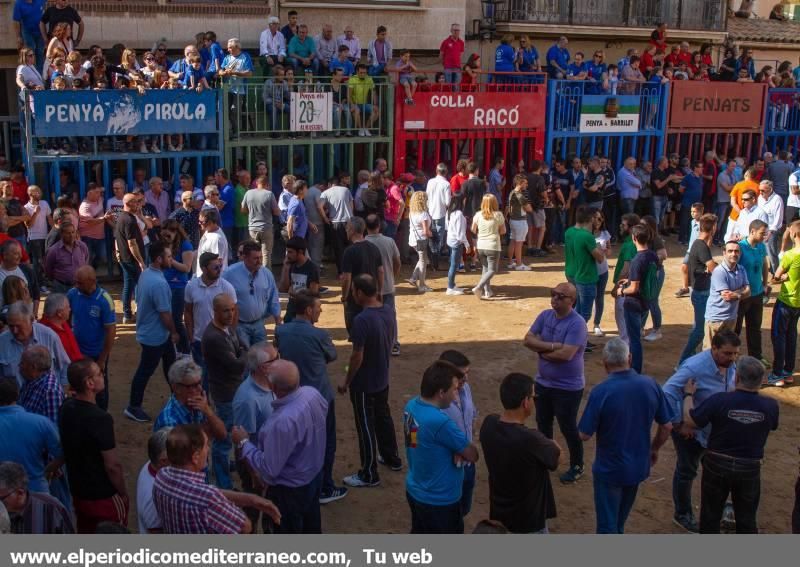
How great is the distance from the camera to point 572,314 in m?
7.37

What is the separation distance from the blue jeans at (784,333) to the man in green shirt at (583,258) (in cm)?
189

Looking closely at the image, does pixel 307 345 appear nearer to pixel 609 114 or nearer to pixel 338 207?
pixel 338 207

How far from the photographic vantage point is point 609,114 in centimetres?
1859

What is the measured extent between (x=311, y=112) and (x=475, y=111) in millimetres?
3313

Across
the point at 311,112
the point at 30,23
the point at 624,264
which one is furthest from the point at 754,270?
the point at 30,23

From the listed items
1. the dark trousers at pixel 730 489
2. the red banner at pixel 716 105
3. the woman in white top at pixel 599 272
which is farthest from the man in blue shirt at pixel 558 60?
the dark trousers at pixel 730 489

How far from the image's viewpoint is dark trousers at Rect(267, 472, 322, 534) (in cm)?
565

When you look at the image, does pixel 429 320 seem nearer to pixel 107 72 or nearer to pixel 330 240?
pixel 330 240

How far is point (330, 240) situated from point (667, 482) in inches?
333

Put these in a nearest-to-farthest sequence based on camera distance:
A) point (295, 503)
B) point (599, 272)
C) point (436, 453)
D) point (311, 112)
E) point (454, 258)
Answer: point (436, 453), point (295, 503), point (599, 272), point (454, 258), point (311, 112)

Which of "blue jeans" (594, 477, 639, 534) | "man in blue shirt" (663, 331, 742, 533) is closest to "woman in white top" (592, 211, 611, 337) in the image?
"man in blue shirt" (663, 331, 742, 533)

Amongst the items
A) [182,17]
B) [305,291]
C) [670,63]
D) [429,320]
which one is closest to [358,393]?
[305,291]

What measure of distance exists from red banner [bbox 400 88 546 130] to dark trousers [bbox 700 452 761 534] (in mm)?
11123

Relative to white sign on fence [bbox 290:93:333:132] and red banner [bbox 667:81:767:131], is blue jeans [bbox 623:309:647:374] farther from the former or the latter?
red banner [bbox 667:81:767:131]
